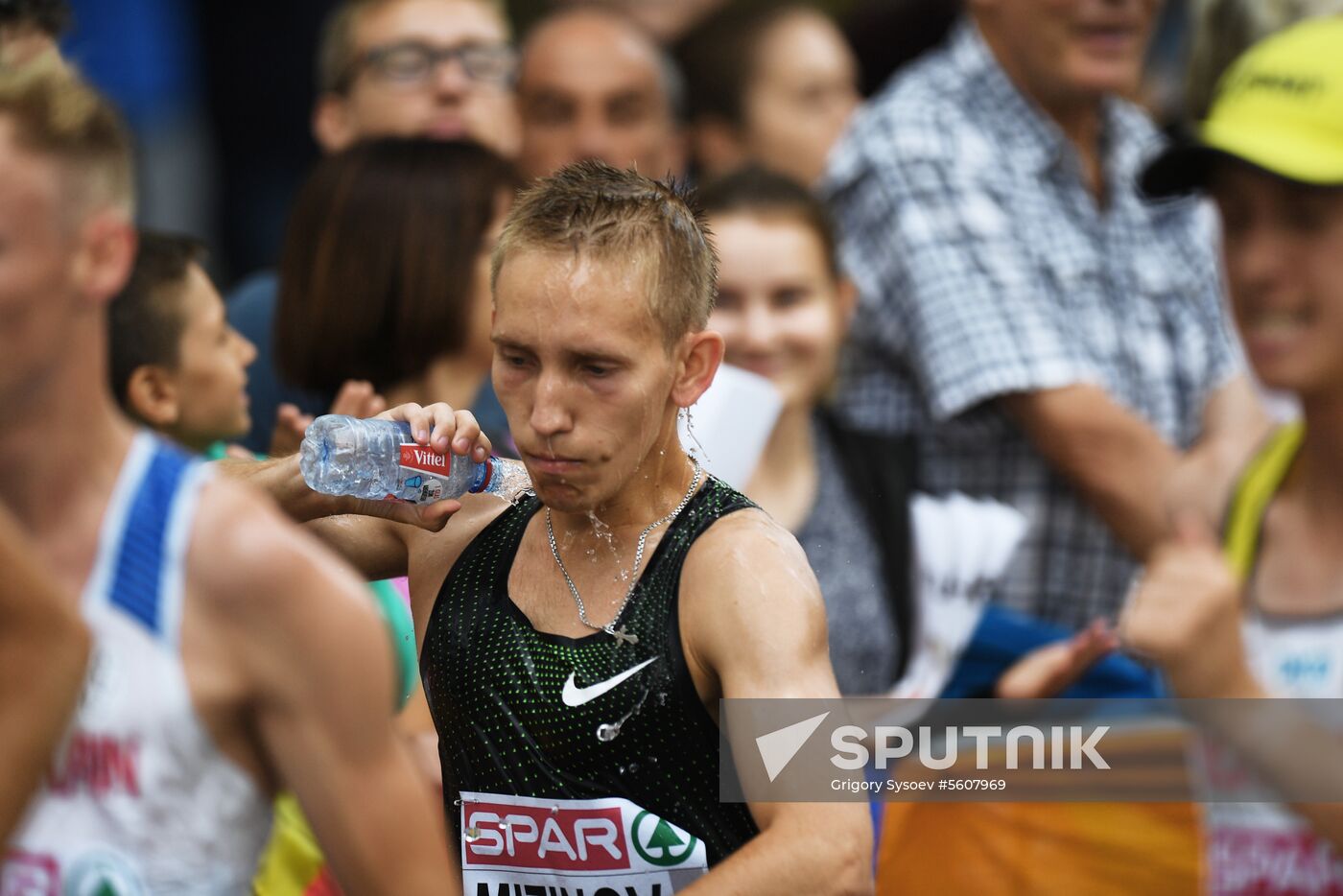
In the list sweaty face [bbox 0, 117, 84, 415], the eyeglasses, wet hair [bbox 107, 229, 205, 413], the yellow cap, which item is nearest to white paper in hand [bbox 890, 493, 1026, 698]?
the yellow cap

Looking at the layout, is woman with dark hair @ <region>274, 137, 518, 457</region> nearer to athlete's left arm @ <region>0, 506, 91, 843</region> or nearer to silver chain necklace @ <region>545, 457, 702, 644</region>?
silver chain necklace @ <region>545, 457, 702, 644</region>

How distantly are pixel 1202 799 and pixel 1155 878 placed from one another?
0.20 meters

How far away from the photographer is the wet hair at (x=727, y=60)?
632 centimetres

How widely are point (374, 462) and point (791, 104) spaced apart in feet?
12.6

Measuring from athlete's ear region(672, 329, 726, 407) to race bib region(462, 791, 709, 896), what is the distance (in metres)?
0.61

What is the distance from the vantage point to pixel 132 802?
227cm

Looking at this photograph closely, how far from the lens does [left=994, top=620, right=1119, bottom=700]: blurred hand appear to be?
154 inches

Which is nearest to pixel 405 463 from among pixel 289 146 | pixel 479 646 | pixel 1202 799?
pixel 479 646

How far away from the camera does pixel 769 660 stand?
2562 millimetres

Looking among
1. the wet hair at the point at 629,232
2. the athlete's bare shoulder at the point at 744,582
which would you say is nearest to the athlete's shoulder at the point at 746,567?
the athlete's bare shoulder at the point at 744,582

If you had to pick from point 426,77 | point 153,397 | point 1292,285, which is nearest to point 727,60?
point 426,77

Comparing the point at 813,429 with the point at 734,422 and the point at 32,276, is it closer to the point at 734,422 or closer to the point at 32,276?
the point at 734,422

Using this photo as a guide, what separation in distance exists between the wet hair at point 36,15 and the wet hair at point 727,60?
8.18 ft

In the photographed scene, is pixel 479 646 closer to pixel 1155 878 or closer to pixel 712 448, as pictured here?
pixel 712 448
